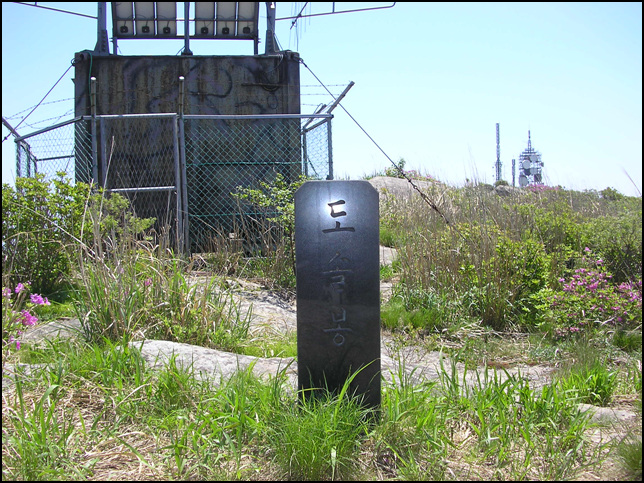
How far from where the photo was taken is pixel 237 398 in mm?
2885

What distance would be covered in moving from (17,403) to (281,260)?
4084 mm

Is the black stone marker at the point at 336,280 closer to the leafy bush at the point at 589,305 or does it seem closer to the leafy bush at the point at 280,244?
the leafy bush at the point at 589,305

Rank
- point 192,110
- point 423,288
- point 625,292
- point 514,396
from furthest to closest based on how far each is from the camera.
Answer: point 192,110 → point 423,288 → point 625,292 → point 514,396

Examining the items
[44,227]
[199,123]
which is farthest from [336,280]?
[199,123]

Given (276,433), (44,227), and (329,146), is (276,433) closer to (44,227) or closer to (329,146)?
(44,227)

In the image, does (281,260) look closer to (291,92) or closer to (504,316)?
(504,316)

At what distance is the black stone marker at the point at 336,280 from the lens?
2.90 metres

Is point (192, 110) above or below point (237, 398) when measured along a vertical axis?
above

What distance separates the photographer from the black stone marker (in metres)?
2.90

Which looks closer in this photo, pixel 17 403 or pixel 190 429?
pixel 190 429

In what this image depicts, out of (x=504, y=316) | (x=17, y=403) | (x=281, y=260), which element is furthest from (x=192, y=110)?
(x=17, y=403)

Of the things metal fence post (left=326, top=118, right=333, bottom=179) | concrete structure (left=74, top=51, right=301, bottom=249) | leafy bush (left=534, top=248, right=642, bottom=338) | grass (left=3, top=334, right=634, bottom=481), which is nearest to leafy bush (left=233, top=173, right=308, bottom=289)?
metal fence post (left=326, top=118, right=333, bottom=179)

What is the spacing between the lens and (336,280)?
9.53ft

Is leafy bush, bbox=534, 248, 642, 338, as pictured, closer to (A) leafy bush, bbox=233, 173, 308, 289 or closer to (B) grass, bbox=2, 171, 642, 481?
(B) grass, bbox=2, 171, 642, 481
